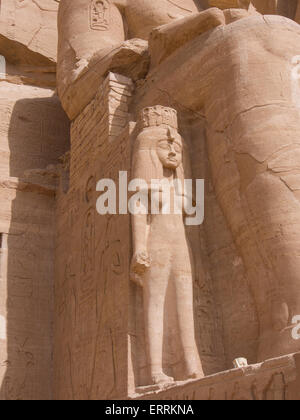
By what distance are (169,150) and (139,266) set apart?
3.26ft

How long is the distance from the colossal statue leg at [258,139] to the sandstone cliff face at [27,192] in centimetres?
176

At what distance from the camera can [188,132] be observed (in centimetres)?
648

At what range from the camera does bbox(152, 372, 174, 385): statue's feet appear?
17.3 ft

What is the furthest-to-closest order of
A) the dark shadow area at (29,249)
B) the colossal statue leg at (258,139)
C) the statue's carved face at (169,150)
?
1. the dark shadow area at (29,249)
2. the statue's carved face at (169,150)
3. the colossal statue leg at (258,139)

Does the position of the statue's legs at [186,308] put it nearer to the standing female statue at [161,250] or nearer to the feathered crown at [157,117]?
the standing female statue at [161,250]

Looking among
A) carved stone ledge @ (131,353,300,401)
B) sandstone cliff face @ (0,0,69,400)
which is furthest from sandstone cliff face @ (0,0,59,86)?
carved stone ledge @ (131,353,300,401)

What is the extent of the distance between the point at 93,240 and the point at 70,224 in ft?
2.34

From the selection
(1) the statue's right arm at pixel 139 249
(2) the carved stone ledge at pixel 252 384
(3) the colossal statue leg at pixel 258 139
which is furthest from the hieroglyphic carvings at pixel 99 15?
(2) the carved stone ledge at pixel 252 384

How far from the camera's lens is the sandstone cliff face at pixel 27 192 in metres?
6.96

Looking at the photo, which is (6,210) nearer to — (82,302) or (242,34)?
(82,302)

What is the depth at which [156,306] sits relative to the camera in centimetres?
554

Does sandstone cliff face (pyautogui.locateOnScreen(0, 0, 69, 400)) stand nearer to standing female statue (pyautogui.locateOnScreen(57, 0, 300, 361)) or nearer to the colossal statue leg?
standing female statue (pyautogui.locateOnScreen(57, 0, 300, 361))

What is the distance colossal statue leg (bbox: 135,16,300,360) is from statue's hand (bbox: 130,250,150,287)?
0.68m

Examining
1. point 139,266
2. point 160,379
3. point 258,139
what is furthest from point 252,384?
point 258,139
